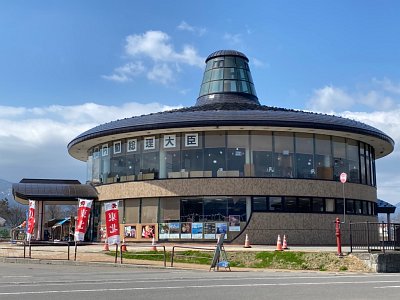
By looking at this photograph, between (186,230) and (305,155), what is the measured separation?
8.69 metres

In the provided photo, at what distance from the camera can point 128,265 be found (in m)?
21.2

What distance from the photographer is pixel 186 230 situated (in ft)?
102

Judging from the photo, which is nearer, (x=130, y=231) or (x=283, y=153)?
(x=283, y=153)

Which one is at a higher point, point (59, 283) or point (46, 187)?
point (46, 187)

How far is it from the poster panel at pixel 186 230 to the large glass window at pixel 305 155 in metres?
7.32

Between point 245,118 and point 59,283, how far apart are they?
1868 centimetres

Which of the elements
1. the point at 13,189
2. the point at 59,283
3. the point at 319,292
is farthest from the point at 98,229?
the point at 319,292

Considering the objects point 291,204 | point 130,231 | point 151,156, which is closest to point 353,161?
point 291,204

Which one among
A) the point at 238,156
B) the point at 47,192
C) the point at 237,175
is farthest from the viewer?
the point at 47,192

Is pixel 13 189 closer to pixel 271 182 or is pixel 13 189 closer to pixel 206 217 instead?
pixel 206 217

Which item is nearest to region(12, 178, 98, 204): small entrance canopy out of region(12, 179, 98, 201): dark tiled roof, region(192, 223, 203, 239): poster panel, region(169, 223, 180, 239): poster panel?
region(12, 179, 98, 201): dark tiled roof

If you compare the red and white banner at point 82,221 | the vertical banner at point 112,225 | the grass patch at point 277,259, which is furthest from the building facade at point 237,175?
the vertical banner at point 112,225

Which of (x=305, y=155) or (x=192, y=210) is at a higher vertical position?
(x=305, y=155)

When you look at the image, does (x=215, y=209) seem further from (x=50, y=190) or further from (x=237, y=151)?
(x=50, y=190)
